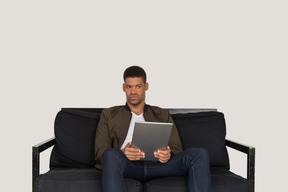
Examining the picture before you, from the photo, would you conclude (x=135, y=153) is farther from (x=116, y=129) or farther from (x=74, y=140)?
(x=74, y=140)

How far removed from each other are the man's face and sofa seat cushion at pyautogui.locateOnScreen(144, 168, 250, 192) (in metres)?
0.77

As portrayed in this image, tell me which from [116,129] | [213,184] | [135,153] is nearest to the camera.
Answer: [135,153]

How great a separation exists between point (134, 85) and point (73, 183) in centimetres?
101

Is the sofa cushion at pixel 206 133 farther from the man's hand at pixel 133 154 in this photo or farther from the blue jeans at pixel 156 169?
the man's hand at pixel 133 154

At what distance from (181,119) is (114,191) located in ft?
4.38

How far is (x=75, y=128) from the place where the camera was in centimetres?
370

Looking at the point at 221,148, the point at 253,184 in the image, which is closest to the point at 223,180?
the point at 253,184

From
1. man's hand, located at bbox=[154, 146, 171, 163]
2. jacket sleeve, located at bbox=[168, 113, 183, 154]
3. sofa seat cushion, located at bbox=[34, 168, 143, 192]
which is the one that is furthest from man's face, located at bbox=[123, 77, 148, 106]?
sofa seat cushion, located at bbox=[34, 168, 143, 192]

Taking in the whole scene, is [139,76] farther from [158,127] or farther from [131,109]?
[158,127]

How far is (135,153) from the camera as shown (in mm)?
2977

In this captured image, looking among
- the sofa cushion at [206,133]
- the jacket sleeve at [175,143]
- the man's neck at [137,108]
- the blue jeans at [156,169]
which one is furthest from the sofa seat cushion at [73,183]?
the sofa cushion at [206,133]

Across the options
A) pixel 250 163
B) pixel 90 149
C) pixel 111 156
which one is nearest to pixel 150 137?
pixel 111 156

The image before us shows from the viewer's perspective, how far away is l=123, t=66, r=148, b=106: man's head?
3373mm

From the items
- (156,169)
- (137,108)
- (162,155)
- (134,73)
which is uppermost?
(134,73)
